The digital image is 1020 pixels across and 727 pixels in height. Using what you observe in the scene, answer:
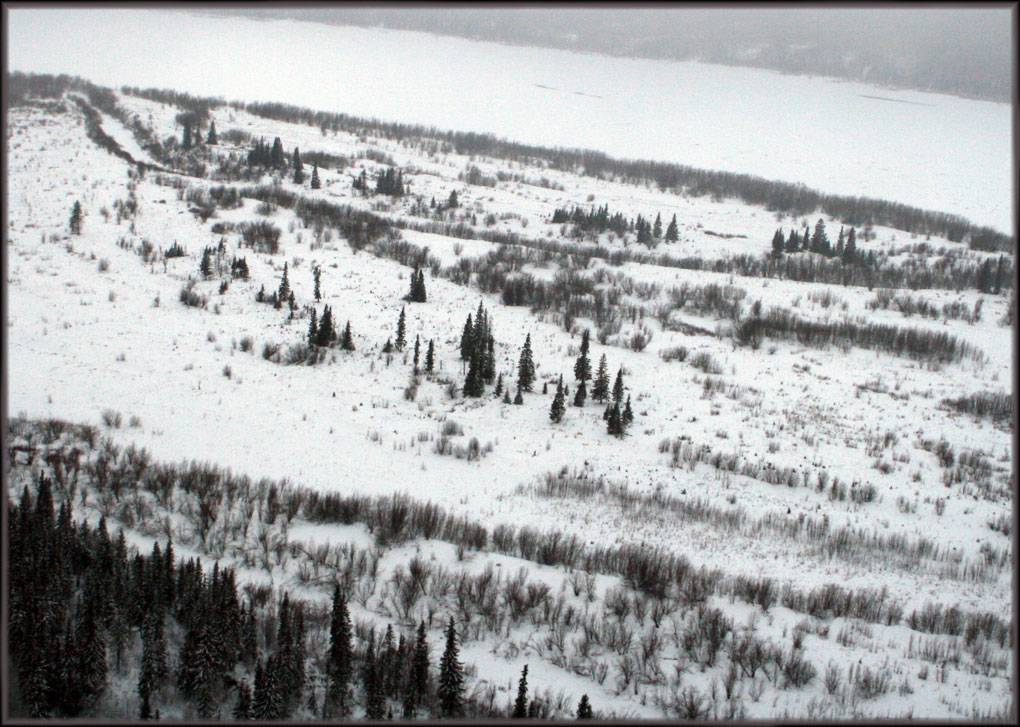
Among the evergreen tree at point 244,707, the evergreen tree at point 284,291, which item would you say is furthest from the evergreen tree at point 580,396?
the evergreen tree at point 244,707

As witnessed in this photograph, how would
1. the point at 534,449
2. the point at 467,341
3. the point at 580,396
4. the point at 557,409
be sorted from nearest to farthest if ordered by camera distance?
the point at 534,449
the point at 557,409
the point at 580,396
the point at 467,341

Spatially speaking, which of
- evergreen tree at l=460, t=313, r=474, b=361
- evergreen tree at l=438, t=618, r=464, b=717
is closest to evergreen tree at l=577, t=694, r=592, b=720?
evergreen tree at l=438, t=618, r=464, b=717

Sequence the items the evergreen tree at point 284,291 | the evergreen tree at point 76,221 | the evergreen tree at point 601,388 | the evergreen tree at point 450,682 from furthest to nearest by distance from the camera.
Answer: the evergreen tree at point 76,221 → the evergreen tree at point 284,291 → the evergreen tree at point 601,388 → the evergreen tree at point 450,682

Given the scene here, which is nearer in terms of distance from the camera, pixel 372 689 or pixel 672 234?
pixel 372 689

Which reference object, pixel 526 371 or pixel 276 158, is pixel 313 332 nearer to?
pixel 526 371

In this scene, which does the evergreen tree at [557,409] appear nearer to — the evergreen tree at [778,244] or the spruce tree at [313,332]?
the spruce tree at [313,332]

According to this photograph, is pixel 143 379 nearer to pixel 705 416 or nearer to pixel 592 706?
pixel 592 706

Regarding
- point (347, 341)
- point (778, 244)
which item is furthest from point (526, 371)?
point (778, 244)
